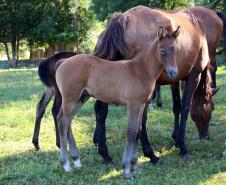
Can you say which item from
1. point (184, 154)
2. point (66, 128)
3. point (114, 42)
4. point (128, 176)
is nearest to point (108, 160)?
point (128, 176)

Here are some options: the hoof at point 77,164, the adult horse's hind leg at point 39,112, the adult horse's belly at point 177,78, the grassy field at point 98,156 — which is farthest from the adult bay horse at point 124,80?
the adult horse's hind leg at point 39,112

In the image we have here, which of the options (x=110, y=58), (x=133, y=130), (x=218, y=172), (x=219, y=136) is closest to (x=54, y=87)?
(x=110, y=58)

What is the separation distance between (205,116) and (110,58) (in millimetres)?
2174

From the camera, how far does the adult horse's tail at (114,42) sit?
17.1 feet

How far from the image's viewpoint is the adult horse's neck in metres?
4.64

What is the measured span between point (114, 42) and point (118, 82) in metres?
0.74

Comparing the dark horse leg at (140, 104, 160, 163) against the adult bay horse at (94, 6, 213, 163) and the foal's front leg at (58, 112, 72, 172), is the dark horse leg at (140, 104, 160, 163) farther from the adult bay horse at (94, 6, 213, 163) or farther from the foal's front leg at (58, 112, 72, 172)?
the foal's front leg at (58, 112, 72, 172)

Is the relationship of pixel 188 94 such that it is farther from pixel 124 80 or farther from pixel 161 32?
pixel 161 32

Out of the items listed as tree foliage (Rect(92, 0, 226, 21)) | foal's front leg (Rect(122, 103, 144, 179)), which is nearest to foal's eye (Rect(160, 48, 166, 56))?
foal's front leg (Rect(122, 103, 144, 179))

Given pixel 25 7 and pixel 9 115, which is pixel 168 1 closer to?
pixel 25 7

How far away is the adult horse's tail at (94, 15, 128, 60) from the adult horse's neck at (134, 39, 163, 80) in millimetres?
573

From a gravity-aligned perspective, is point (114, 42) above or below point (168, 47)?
below

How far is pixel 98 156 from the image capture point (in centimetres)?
571

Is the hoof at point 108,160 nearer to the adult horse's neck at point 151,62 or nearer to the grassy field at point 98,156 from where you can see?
the grassy field at point 98,156
